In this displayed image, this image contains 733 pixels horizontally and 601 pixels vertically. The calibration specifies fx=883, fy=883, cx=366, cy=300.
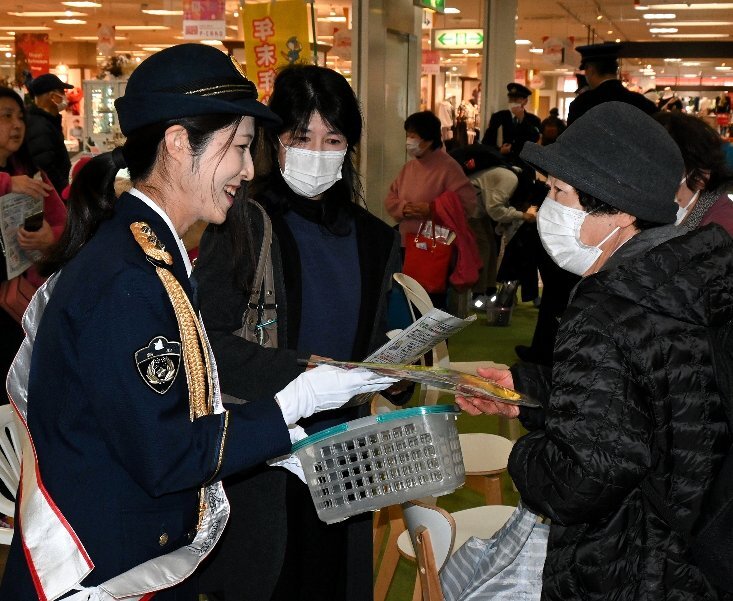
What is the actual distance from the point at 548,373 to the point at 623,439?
0.52 meters

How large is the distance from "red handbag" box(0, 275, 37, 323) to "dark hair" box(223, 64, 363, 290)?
202cm

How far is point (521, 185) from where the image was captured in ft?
25.0

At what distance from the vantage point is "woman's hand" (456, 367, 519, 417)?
1883mm

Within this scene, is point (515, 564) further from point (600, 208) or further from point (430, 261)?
point (430, 261)

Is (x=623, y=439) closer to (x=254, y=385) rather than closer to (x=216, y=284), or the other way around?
(x=254, y=385)

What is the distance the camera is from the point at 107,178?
1588mm

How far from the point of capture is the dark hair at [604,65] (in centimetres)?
565

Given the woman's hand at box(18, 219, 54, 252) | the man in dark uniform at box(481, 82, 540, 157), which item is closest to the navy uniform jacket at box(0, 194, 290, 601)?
the woman's hand at box(18, 219, 54, 252)

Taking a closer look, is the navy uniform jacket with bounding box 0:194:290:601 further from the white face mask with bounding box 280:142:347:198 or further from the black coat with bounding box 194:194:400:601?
the white face mask with bounding box 280:142:347:198

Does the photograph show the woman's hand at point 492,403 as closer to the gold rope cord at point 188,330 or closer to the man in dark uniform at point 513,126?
the gold rope cord at point 188,330

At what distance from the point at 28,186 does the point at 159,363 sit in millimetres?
3050

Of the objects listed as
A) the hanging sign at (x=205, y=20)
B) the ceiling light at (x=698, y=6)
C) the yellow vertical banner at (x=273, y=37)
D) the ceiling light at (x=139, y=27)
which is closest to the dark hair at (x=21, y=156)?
the yellow vertical banner at (x=273, y=37)

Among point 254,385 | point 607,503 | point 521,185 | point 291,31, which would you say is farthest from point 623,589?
point 521,185

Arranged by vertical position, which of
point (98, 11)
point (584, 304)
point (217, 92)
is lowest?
point (584, 304)
